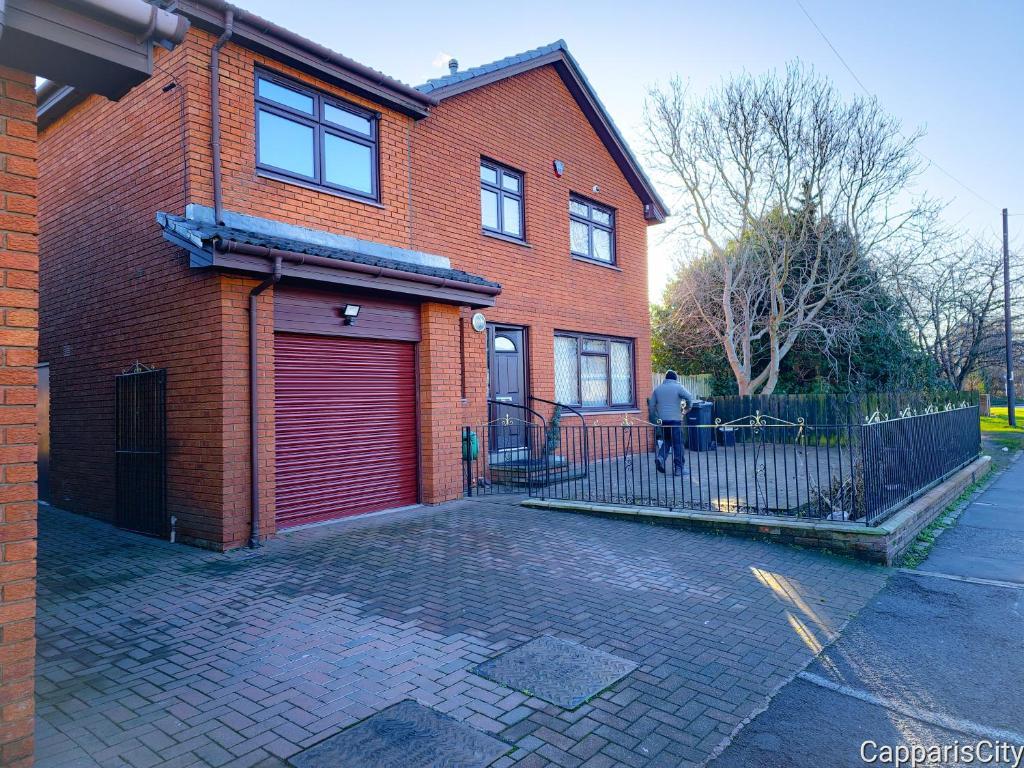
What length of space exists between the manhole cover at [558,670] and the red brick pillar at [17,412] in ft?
7.30

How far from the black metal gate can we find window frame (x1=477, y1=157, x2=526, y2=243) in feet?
19.5

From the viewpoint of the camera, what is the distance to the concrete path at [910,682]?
3055 millimetres

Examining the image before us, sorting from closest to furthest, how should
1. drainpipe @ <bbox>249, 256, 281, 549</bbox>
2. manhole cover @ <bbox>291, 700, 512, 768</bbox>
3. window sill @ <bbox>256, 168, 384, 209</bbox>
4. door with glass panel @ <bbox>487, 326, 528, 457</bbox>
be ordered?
manhole cover @ <bbox>291, 700, 512, 768</bbox> < drainpipe @ <bbox>249, 256, 281, 549</bbox> < window sill @ <bbox>256, 168, 384, 209</bbox> < door with glass panel @ <bbox>487, 326, 528, 457</bbox>

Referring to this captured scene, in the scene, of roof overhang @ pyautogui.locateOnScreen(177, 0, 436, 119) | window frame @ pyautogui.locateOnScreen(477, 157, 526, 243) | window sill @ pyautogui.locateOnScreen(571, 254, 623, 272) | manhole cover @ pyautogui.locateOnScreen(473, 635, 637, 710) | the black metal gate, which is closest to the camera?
manhole cover @ pyautogui.locateOnScreen(473, 635, 637, 710)

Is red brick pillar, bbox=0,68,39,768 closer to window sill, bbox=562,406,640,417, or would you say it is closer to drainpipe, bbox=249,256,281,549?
drainpipe, bbox=249,256,281,549

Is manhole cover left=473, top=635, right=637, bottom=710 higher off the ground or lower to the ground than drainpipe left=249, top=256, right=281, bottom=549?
lower

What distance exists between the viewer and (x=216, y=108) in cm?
723

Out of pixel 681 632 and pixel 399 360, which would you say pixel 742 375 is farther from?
pixel 681 632

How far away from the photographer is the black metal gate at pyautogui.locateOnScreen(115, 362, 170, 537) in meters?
7.46

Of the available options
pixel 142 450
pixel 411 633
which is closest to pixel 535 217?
pixel 142 450

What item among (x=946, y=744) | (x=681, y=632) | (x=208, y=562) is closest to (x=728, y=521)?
(x=681, y=632)

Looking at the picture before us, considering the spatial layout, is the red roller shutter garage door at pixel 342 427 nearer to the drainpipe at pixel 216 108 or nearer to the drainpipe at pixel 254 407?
the drainpipe at pixel 254 407

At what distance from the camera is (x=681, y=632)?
4363 millimetres

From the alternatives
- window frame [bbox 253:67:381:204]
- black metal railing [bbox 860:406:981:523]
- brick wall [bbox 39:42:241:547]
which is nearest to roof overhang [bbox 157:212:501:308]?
brick wall [bbox 39:42:241:547]
